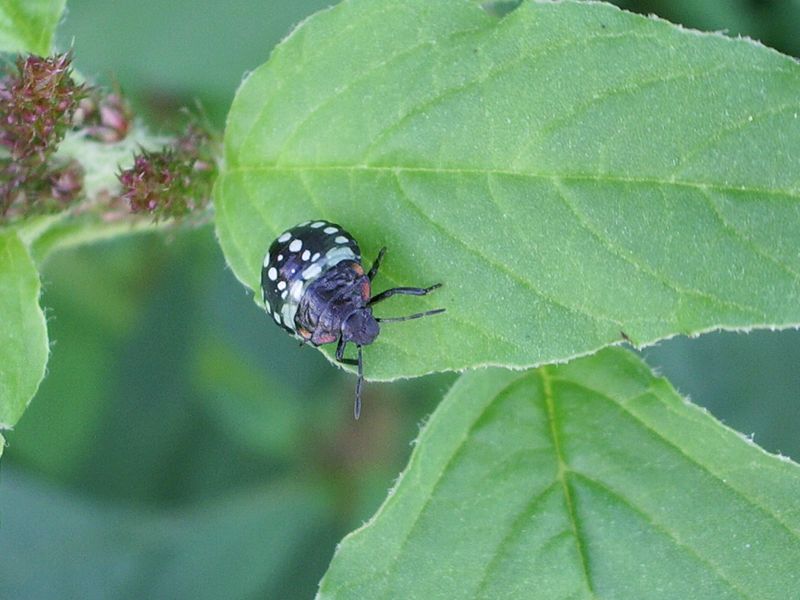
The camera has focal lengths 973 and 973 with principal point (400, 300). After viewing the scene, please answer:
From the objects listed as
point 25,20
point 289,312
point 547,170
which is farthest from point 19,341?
point 547,170

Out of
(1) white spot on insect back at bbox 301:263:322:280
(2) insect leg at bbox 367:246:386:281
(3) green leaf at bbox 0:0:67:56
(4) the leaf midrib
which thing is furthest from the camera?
(3) green leaf at bbox 0:0:67:56

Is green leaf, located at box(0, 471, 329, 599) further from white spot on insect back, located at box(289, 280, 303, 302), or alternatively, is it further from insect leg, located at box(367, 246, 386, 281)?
insect leg, located at box(367, 246, 386, 281)

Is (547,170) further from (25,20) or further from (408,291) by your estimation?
Answer: (25,20)

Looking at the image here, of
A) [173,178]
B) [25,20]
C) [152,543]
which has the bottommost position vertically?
Answer: [152,543]

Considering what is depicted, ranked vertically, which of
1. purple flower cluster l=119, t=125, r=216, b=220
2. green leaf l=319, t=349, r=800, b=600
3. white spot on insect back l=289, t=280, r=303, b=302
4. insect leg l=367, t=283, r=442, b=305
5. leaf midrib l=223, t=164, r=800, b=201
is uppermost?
leaf midrib l=223, t=164, r=800, b=201

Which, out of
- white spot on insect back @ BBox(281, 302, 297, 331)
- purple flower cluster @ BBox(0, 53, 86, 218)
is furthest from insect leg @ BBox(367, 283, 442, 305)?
purple flower cluster @ BBox(0, 53, 86, 218)
